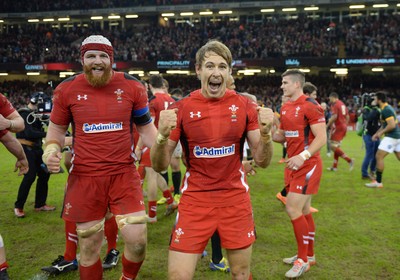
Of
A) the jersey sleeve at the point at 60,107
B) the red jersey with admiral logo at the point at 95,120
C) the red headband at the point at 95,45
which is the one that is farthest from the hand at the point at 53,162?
the red headband at the point at 95,45

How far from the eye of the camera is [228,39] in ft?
127

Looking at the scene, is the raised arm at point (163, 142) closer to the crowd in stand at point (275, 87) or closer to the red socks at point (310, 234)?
the red socks at point (310, 234)

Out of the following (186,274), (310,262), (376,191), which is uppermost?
(186,274)

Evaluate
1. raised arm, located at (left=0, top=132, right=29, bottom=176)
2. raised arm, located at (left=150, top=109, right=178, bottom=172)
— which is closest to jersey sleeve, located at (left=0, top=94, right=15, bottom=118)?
raised arm, located at (left=0, top=132, right=29, bottom=176)

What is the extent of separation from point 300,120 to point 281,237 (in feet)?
7.14

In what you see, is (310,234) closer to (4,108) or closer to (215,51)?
(215,51)

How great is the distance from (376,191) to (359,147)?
9408 mm

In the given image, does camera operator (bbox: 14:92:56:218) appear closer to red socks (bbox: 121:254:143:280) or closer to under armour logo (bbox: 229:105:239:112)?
red socks (bbox: 121:254:143:280)

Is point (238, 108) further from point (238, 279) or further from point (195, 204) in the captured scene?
point (238, 279)

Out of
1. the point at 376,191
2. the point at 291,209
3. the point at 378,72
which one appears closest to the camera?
the point at 291,209

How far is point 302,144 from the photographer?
5.09 m

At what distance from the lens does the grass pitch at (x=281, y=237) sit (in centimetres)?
486

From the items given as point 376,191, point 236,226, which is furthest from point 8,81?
point 236,226

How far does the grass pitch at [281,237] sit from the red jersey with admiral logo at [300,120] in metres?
1.60
